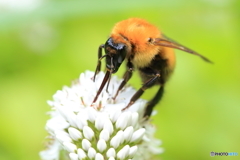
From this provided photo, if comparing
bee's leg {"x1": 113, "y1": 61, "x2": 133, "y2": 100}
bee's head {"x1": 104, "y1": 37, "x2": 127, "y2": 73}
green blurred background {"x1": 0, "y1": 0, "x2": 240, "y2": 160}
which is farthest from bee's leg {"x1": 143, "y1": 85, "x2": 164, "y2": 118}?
green blurred background {"x1": 0, "y1": 0, "x2": 240, "y2": 160}

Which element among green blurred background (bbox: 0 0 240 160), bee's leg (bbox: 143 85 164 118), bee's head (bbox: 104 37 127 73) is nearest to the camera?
bee's head (bbox: 104 37 127 73)

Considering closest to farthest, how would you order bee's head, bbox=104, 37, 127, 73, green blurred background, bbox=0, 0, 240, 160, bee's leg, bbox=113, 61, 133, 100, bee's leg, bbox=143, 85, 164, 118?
bee's head, bbox=104, 37, 127, 73
bee's leg, bbox=113, 61, 133, 100
bee's leg, bbox=143, 85, 164, 118
green blurred background, bbox=0, 0, 240, 160

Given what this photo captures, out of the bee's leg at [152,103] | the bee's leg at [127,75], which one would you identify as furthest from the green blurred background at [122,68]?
the bee's leg at [127,75]

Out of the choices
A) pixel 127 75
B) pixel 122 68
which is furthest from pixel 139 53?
pixel 122 68

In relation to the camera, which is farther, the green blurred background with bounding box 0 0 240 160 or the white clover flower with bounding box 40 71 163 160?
the green blurred background with bounding box 0 0 240 160

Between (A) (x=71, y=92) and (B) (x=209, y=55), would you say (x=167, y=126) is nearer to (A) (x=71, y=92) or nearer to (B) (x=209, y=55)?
(B) (x=209, y=55)

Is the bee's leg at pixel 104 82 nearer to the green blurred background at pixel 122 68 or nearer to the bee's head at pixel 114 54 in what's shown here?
the bee's head at pixel 114 54

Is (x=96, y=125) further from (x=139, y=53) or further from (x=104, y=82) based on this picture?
(x=139, y=53)

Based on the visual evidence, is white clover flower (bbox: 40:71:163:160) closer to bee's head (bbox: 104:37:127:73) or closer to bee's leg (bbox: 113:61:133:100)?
bee's leg (bbox: 113:61:133:100)

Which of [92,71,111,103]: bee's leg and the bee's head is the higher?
the bee's head
